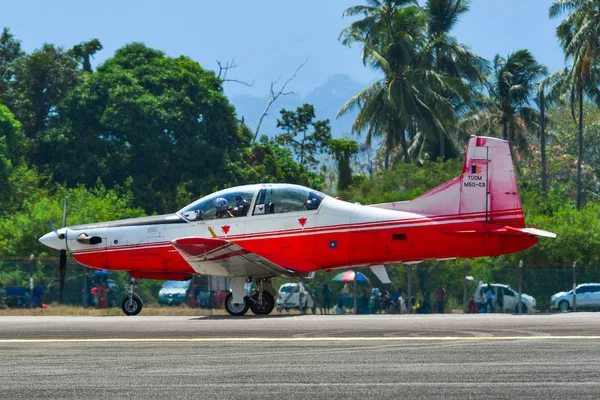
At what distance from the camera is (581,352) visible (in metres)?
11.2

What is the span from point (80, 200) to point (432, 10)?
83.8 feet

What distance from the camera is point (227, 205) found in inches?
774

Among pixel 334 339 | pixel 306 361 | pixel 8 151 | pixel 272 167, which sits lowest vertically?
pixel 306 361

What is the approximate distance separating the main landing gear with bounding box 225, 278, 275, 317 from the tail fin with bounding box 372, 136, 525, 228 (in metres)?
→ 3.18

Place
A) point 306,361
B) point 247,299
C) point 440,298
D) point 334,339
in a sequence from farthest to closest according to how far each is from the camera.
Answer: point 440,298
point 247,299
point 334,339
point 306,361

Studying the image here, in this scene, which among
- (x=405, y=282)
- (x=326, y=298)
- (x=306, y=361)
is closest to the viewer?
(x=306, y=361)

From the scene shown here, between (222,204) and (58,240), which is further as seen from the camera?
(58,240)

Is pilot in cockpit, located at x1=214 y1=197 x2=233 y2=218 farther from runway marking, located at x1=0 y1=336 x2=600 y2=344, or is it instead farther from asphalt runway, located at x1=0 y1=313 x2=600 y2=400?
runway marking, located at x1=0 y1=336 x2=600 y2=344

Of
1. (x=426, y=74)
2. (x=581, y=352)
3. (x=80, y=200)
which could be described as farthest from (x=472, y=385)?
(x=426, y=74)

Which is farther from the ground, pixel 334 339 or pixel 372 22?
pixel 372 22

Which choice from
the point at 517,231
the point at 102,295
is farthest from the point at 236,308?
the point at 102,295

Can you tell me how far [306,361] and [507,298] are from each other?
17290 millimetres

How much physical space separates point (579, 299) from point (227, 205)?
504 inches

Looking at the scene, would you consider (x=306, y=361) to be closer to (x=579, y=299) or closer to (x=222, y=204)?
(x=222, y=204)
